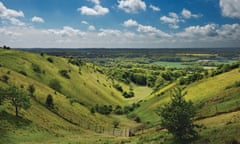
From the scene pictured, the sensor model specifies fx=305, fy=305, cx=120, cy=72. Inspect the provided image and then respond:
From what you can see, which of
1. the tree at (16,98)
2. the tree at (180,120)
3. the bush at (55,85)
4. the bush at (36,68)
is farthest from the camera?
the bush at (36,68)

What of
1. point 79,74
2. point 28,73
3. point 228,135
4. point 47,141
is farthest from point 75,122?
point 79,74

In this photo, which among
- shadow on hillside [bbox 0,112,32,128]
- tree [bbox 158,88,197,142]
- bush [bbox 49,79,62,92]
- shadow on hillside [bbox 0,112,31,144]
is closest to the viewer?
tree [bbox 158,88,197,142]

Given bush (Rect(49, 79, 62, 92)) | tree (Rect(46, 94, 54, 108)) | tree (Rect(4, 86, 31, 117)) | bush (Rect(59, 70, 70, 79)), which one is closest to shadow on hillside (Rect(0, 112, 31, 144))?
tree (Rect(4, 86, 31, 117))

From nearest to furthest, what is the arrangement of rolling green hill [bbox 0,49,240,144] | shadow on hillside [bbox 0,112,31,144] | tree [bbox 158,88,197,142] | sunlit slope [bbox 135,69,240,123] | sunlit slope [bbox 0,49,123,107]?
tree [bbox 158,88,197,142]
rolling green hill [bbox 0,49,240,144]
shadow on hillside [bbox 0,112,31,144]
sunlit slope [bbox 135,69,240,123]
sunlit slope [bbox 0,49,123,107]

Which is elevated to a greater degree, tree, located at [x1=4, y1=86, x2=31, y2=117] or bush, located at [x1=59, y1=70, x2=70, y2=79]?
tree, located at [x1=4, y1=86, x2=31, y2=117]

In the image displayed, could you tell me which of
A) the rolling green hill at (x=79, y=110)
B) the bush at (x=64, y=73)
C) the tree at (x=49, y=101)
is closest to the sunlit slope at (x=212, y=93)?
the rolling green hill at (x=79, y=110)

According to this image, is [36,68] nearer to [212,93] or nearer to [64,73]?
[64,73]

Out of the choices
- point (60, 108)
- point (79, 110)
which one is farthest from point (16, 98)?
point (79, 110)

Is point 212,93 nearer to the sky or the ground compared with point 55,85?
nearer to the sky

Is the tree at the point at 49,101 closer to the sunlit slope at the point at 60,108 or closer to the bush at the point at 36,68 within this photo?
the sunlit slope at the point at 60,108

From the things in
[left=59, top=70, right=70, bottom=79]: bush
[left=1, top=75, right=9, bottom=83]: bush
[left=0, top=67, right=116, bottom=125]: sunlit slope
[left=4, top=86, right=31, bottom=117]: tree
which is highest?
[left=1, top=75, right=9, bottom=83]: bush

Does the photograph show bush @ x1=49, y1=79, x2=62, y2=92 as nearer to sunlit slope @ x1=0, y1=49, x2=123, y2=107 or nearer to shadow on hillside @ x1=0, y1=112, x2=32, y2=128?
sunlit slope @ x1=0, y1=49, x2=123, y2=107

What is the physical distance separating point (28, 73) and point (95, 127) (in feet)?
157

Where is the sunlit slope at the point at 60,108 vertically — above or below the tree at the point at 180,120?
below
